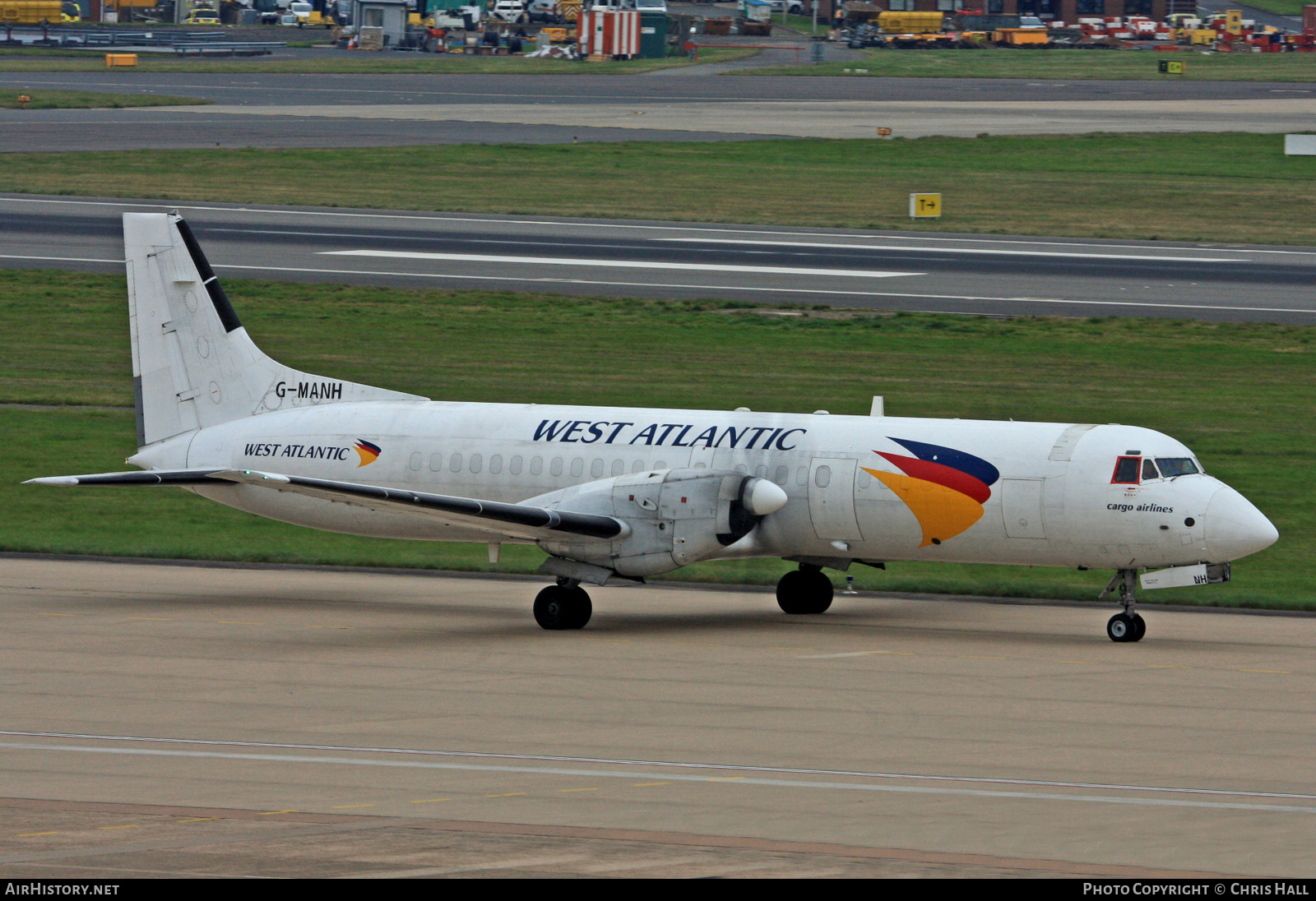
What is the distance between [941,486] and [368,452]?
9.55m

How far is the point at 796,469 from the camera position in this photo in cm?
2762

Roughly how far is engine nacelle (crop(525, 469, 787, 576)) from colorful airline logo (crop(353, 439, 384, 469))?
3.91 meters

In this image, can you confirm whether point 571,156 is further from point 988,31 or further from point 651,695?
point 988,31

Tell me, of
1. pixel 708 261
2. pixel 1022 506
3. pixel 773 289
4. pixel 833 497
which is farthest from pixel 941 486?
pixel 708 261

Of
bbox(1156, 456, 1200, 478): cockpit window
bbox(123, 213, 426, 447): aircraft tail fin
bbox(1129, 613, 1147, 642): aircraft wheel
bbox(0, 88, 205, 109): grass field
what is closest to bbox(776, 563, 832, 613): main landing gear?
bbox(1129, 613, 1147, 642): aircraft wheel

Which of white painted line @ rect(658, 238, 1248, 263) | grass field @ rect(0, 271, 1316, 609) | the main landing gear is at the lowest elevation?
grass field @ rect(0, 271, 1316, 609)

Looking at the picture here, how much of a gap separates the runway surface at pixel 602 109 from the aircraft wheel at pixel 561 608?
231ft

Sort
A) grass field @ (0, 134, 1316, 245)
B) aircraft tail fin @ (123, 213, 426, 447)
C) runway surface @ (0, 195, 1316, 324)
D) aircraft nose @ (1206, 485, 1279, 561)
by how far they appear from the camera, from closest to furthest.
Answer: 1. aircraft nose @ (1206, 485, 1279, 561)
2. aircraft tail fin @ (123, 213, 426, 447)
3. runway surface @ (0, 195, 1316, 324)
4. grass field @ (0, 134, 1316, 245)

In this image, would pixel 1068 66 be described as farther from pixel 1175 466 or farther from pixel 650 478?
pixel 650 478

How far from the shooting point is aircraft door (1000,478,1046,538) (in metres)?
26.3

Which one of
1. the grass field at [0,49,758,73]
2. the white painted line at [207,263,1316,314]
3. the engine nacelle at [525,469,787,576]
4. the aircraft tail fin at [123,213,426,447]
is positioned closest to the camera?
the engine nacelle at [525,469,787,576]

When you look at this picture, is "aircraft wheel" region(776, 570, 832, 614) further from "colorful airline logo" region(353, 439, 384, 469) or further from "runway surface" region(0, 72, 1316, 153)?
"runway surface" region(0, 72, 1316, 153)

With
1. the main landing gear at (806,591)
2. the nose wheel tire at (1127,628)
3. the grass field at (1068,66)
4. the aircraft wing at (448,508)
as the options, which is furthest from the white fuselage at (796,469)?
the grass field at (1068,66)

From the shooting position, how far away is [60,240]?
68.6 metres
